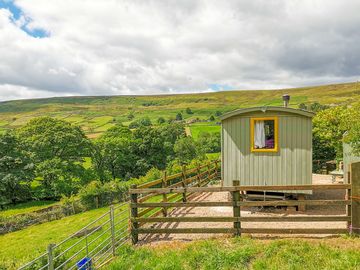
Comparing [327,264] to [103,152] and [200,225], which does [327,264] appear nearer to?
[200,225]

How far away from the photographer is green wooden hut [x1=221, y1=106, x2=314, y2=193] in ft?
32.8

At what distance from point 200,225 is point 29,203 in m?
26.2

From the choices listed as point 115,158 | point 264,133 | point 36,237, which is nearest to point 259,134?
point 264,133

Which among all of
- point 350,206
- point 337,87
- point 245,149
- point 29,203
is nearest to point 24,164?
point 29,203

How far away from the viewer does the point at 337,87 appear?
150 metres

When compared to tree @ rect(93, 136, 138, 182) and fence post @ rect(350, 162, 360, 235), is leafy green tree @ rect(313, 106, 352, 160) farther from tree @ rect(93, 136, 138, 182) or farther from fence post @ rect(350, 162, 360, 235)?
tree @ rect(93, 136, 138, 182)

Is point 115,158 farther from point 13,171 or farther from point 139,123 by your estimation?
point 139,123

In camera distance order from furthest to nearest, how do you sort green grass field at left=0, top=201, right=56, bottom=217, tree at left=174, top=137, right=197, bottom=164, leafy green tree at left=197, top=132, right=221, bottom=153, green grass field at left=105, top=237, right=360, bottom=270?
leafy green tree at left=197, top=132, right=221, bottom=153, tree at left=174, top=137, right=197, bottom=164, green grass field at left=0, top=201, right=56, bottom=217, green grass field at left=105, top=237, right=360, bottom=270

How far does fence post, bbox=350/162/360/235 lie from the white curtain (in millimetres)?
4087

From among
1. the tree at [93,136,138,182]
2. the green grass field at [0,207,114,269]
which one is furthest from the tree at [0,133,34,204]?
the tree at [93,136,138,182]

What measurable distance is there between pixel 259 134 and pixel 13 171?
2660cm

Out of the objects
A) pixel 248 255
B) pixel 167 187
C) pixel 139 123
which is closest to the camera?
pixel 248 255

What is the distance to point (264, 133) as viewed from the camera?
10.4 metres

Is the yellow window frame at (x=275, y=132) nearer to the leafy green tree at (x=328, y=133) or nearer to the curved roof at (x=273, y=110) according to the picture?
the curved roof at (x=273, y=110)
